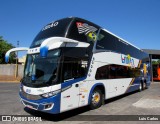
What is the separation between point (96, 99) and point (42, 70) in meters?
3.24

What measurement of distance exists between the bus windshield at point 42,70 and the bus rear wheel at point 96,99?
271cm

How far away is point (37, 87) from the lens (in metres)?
6.86

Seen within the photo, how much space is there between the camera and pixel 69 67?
721cm

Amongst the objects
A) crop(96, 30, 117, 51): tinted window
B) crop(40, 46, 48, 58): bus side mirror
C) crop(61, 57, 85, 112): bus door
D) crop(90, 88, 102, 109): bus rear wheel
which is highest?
crop(96, 30, 117, 51): tinted window

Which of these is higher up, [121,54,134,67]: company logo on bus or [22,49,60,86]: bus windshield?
[121,54,134,67]: company logo on bus

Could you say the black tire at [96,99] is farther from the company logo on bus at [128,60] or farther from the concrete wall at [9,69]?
the concrete wall at [9,69]

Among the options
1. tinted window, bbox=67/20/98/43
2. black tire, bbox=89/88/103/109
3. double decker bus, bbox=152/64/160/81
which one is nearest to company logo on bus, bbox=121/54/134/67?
black tire, bbox=89/88/103/109

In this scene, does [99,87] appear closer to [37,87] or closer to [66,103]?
[66,103]

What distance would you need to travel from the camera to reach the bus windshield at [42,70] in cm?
680

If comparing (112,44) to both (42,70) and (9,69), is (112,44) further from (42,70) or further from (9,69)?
(9,69)

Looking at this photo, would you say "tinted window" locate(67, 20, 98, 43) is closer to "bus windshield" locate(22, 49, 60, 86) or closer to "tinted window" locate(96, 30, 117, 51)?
"tinted window" locate(96, 30, 117, 51)

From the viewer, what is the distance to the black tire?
8.81 meters

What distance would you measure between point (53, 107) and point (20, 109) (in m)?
2.81

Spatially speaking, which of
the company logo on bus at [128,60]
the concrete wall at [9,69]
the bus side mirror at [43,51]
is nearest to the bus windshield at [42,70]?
the bus side mirror at [43,51]
